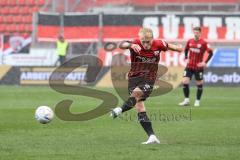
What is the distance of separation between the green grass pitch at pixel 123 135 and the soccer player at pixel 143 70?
545 millimetres

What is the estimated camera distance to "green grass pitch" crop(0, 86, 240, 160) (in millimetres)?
10250

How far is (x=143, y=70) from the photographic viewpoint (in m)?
12.2

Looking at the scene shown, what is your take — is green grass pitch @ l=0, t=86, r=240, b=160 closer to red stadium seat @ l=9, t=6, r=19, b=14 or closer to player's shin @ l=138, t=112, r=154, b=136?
player's shin @ l=138, t=112, r=154, b=136

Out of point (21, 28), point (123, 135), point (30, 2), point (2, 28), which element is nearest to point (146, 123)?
point (123, 135)

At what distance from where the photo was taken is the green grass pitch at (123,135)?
10250 mm

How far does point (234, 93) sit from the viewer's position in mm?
26469

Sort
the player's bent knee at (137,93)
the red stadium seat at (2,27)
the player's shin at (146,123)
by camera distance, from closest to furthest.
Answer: the player's shin at (146,123) < the player's bent knee at (137,93) < the red stadium seat at (2,27)

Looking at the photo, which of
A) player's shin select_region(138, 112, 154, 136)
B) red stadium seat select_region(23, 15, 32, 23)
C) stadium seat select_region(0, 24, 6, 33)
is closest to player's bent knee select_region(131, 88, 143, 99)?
player's shin select_region(138, 112, 154, 136)

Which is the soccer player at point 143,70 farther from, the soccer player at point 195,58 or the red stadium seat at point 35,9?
the red stadium seat at point 35,9

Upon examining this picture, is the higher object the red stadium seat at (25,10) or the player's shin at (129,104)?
the player's shin at (129,104)

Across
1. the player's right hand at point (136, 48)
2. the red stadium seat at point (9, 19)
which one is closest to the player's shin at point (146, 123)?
the player's right hand at point (136, 48)

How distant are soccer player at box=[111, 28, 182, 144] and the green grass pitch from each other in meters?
0.54

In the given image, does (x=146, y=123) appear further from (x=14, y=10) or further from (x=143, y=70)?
(x=14, y=10)

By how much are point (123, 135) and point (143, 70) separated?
1480 mm
